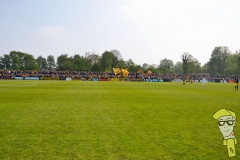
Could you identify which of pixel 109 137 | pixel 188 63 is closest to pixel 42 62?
pixel 188 63

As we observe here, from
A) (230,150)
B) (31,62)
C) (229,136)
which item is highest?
(31,62)

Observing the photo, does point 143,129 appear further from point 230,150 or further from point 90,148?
point 230,150

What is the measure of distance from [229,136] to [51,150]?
4.37 metres

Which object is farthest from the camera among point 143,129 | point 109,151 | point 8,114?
point 8,114

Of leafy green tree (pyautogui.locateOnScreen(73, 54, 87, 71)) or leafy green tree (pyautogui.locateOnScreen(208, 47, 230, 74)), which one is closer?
leafy green tree (pyautogui.locateOnScreen(73, 54, 87, 71))

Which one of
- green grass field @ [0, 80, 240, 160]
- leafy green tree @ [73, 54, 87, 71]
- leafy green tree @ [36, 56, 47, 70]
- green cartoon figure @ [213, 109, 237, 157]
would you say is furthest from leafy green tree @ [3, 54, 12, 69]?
green cartoon figure @ [213, 109, 237, 157]

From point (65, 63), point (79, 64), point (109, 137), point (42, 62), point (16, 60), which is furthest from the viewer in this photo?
point (42, 62)

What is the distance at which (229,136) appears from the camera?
10.1ft

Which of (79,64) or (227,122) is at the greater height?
(79,64)

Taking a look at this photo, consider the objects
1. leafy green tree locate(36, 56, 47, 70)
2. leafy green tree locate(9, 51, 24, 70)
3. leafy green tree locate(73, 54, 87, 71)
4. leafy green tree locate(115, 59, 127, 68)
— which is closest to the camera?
leafy green tree locate(73, 54, 87, 71)

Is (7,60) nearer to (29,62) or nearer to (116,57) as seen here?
(29,62)

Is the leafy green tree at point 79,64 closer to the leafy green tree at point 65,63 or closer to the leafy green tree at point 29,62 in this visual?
the leafy green tree at point 65,63

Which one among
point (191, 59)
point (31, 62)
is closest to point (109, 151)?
point (31, 62)

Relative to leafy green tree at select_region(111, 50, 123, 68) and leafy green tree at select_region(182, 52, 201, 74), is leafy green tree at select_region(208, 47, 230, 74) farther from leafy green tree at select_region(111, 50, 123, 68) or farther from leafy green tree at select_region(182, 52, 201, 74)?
leafy green tree at select_region(111, 50, 123, 68)
